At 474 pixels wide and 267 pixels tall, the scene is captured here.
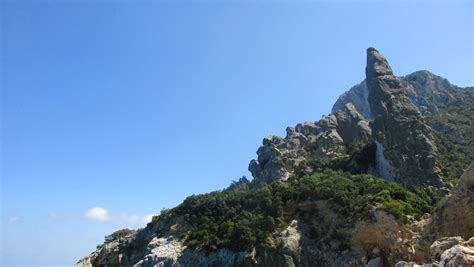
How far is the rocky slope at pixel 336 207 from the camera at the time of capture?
119 feet

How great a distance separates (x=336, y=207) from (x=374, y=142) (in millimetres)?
22063

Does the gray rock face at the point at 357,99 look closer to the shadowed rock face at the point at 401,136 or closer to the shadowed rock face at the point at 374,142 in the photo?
the shadowed rock face at the point at 374,142

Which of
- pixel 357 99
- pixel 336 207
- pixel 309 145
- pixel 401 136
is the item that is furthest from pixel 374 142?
pixel 357 99

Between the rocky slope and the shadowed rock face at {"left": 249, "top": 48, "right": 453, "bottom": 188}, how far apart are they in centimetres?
16

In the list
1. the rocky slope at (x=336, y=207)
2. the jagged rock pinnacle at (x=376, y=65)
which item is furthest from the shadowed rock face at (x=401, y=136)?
the jagged rock pinnacle at (x=376, y=65)

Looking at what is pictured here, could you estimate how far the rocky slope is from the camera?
3616 centimetres

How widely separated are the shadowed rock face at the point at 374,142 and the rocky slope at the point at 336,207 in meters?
0.16

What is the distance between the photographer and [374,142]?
63.7 m

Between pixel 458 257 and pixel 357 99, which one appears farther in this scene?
pixel 357 99

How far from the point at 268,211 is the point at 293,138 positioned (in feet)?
103

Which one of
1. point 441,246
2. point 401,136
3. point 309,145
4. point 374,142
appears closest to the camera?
point 441,246

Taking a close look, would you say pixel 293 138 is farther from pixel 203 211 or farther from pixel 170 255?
pixel 170 255

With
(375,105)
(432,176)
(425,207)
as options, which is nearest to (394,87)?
(375,105)

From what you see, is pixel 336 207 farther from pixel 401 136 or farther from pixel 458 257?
pixel 458 257
